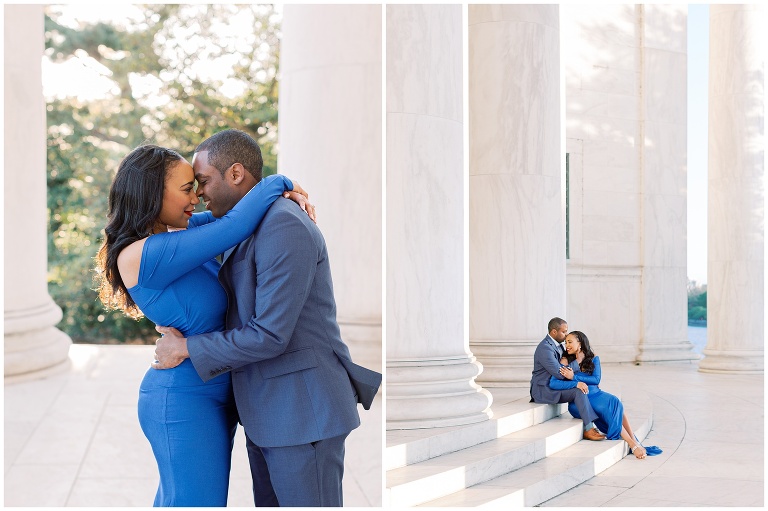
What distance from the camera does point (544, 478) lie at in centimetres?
2942

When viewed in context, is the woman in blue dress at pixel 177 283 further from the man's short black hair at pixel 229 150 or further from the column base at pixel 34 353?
the column base at pixel 34 353

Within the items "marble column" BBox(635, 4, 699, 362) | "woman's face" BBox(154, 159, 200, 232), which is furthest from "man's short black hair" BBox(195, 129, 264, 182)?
"marble column" BBox(635, 4, 699, 362)

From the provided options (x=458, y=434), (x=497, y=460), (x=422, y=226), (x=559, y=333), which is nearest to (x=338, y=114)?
(x=422, y=226)

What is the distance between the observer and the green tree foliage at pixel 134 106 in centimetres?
10244

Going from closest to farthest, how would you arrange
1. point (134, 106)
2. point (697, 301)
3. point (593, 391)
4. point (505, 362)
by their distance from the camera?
1. point (593, 391)
2. point (505, 362)
3. point (134, 106)
4. point (697, 301)

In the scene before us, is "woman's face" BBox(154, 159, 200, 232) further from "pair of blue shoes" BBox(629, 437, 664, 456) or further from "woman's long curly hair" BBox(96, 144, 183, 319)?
"pair of blue shoes" BBox(629, 437, 664, 456)

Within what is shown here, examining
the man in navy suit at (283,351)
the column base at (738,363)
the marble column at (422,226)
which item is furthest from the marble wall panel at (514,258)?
the man in navy suit at (283,351)

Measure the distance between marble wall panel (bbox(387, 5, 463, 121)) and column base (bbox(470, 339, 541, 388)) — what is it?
1722cm

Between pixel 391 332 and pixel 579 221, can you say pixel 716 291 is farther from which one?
pixel 391 332

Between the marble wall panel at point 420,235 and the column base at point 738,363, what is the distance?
46415mm

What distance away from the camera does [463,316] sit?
106 feet

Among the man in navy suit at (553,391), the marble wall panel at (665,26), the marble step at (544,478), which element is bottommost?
the marble step at (544,478)

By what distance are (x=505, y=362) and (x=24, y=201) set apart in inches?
1005

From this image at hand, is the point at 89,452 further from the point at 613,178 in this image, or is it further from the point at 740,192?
the point at 613,178
